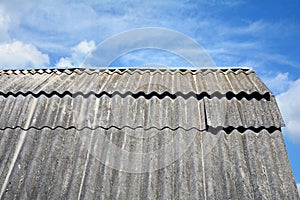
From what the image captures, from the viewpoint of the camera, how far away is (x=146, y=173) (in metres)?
3.05

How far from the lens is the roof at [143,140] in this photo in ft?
9.65

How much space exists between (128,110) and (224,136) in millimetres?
1111

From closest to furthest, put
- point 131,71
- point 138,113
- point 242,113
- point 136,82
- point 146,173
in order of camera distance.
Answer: point 146,173
point 242,113
point 138,113
point 136,82
point 131,71

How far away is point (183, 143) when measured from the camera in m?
3.32

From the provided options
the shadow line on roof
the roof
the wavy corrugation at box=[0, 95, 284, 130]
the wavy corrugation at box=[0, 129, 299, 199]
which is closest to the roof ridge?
the roof

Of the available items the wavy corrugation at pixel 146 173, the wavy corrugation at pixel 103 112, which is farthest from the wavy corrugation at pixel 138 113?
the wavy corrugation at pixel 146 173

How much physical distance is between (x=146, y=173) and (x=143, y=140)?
1.40ft

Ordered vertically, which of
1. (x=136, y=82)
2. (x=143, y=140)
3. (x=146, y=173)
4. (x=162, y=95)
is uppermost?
(x=136, y=82)

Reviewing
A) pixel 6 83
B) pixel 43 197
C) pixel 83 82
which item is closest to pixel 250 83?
pixel 83 82

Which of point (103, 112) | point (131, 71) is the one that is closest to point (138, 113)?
point (103, 112)

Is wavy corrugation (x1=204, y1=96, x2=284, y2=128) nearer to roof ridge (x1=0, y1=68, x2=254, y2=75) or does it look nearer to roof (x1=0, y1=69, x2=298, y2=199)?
roof (x1=0, y1=69, x2=298, y2=199)

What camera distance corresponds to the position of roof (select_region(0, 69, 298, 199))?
294 cm

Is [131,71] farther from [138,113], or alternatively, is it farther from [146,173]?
[146,173]

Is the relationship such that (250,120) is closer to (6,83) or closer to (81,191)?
(81,191)
